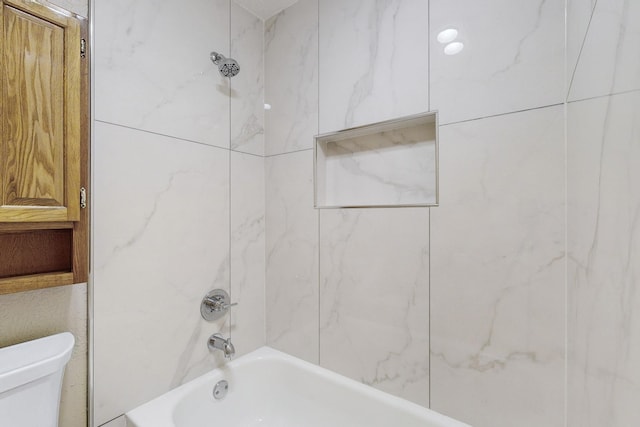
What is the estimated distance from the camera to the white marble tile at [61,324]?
959 millimetres

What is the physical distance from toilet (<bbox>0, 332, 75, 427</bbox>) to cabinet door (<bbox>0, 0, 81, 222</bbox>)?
1.31 ft

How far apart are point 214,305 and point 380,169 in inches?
40.3

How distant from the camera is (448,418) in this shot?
1151 millimetres

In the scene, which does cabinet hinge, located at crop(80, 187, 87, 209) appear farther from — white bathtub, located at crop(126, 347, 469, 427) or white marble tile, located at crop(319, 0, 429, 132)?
white marble tile, located at crop(319, 0, 429, 132)

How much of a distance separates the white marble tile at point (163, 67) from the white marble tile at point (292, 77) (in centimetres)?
26

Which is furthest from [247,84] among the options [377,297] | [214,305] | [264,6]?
[377,297]

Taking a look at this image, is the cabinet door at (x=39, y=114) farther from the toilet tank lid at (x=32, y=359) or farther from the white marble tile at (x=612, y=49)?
the white marble tile at (x=612, y=49)

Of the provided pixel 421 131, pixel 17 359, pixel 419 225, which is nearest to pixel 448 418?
pixel 419 225

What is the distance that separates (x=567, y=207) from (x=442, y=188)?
0.38 metres

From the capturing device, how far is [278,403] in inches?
61.3

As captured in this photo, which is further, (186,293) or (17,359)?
(186,293)

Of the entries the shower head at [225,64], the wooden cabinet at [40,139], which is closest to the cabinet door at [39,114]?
the wooden cabinet at [40,139]

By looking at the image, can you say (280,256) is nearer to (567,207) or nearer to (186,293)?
(186,293)

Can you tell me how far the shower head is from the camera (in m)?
1.41
